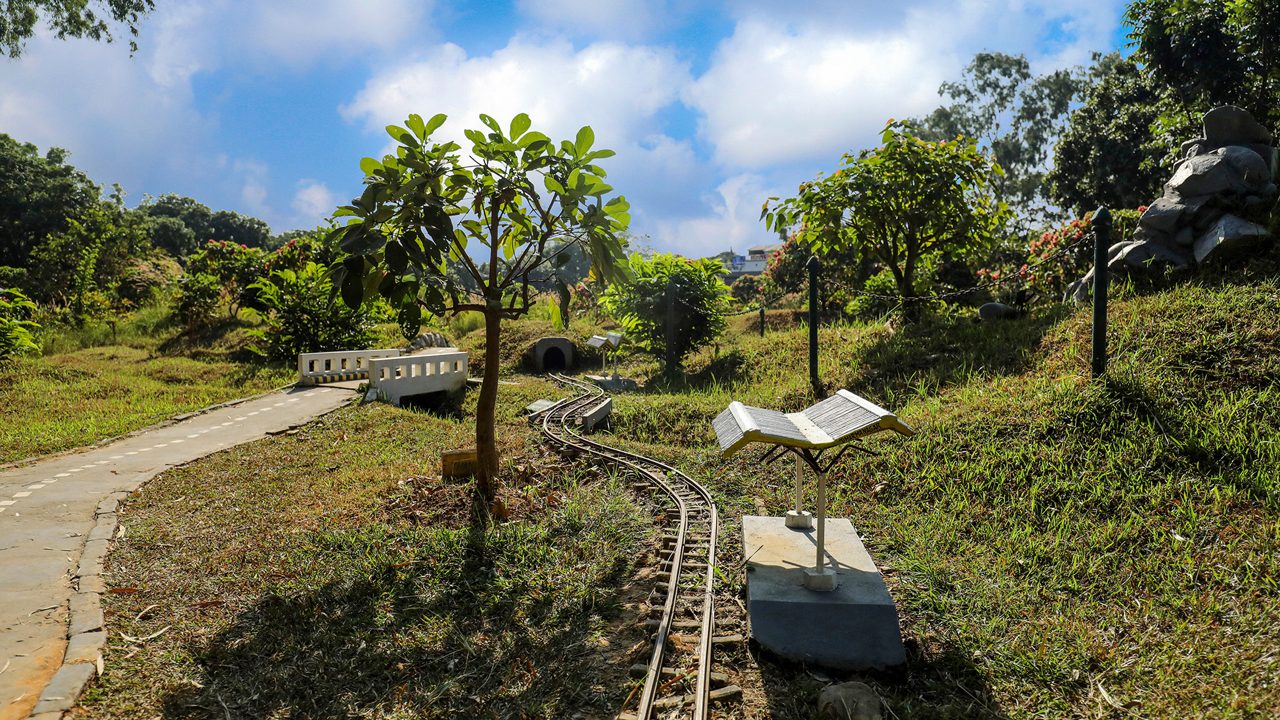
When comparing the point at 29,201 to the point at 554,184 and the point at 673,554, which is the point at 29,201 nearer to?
the point at 554,184

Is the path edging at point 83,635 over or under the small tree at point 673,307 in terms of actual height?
under

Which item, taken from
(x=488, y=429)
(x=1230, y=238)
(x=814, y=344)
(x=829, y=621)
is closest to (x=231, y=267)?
(x=814, y=344)

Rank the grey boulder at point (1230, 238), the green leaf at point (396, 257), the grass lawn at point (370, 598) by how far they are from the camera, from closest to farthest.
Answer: the grass lawn at point (370, 598)
the green leaf at point (396, 257)
the grey boulder at point (1230, 238)

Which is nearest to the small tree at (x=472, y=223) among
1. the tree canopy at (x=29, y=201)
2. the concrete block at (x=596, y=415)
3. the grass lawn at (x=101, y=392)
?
the concrete block at (x=596, y=415)

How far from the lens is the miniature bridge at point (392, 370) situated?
12.5 m

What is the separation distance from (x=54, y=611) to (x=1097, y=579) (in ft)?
23.8

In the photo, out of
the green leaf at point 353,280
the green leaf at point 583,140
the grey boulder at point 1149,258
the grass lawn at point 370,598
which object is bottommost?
the grass lawn at point 370,598

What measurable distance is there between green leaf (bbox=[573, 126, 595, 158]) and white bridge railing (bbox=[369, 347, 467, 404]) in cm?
792

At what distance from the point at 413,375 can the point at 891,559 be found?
989 centimetres

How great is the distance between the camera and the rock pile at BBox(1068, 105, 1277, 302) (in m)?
9.06

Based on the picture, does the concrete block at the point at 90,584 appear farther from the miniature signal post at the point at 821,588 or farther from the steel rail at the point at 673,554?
the miniature signal post at the point at 821,588

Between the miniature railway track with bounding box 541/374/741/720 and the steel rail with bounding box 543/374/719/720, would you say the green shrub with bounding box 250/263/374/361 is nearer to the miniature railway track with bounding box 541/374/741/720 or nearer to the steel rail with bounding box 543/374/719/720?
the steel rail with bounding box 543/374/719/720

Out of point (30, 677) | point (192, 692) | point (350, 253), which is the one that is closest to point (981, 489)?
point (350, 253)

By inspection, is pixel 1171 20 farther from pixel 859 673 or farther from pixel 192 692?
pixel 192 692
